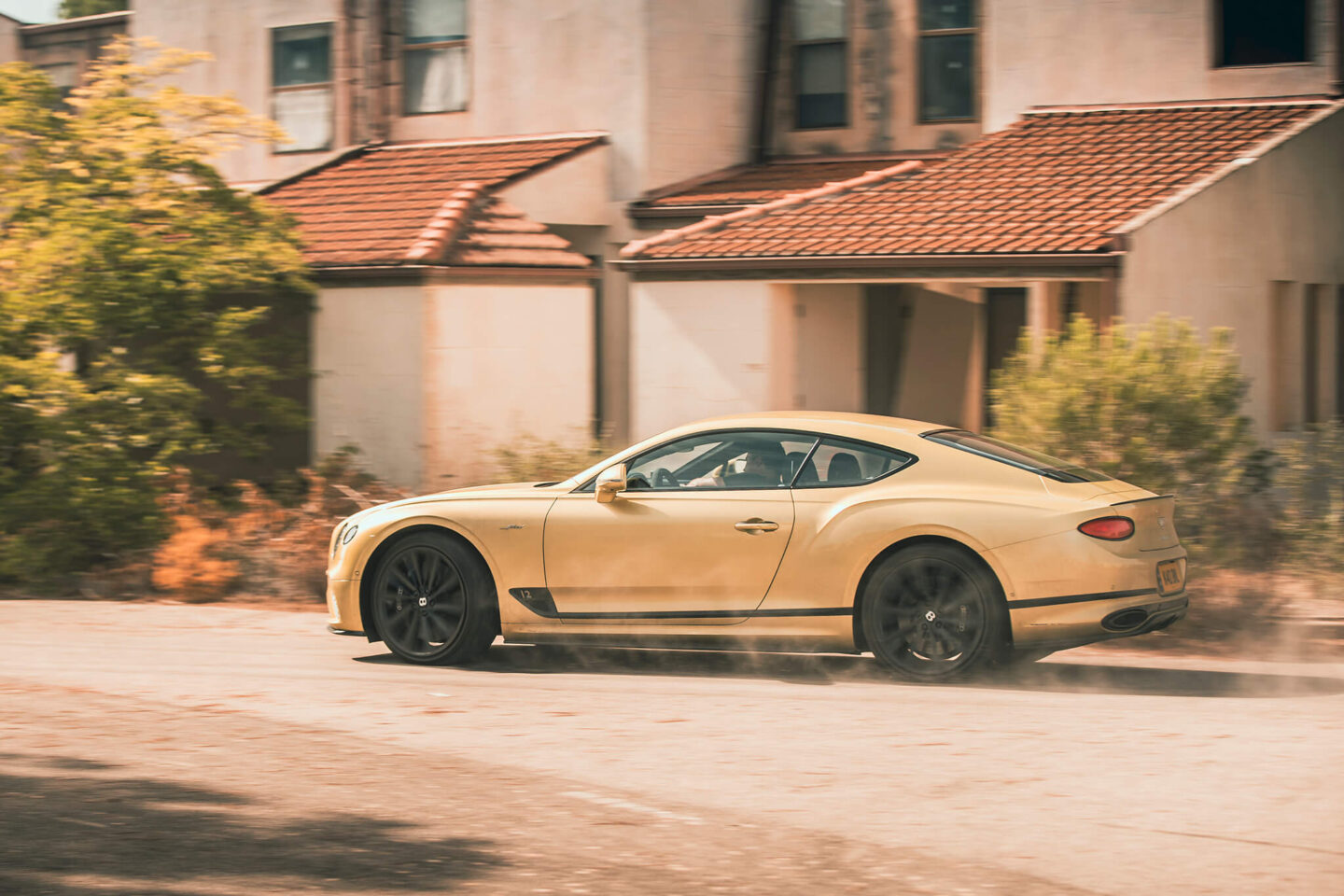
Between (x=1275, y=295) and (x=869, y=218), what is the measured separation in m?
4.18

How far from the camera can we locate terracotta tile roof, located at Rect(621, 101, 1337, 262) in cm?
1488

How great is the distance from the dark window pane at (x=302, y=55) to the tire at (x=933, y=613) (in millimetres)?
15386

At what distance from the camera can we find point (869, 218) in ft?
53.0

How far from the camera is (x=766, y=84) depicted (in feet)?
67.9

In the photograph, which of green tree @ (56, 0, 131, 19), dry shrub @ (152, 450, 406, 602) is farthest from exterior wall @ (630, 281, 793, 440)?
green tree @ (56, 0, 131, 19)

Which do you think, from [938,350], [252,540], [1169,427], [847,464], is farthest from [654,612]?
[938,350]

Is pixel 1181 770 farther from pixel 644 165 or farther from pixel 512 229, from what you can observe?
pixel 644 165

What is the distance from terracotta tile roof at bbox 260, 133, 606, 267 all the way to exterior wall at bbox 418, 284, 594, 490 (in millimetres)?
399

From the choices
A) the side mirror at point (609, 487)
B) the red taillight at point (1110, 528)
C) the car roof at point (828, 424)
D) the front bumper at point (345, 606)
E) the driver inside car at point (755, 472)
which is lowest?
the front bumper at point (345, 606)

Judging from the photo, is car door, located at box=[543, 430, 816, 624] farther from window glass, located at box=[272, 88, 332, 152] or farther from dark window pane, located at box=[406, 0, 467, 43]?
window glass, located at box=[272, 88, 332, 152]

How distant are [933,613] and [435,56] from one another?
1427 cm

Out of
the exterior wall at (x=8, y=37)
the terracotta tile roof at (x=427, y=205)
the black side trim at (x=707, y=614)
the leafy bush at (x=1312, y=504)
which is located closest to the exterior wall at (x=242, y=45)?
the terracotta tile roof at (x=427, y=205)

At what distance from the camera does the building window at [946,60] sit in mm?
19453

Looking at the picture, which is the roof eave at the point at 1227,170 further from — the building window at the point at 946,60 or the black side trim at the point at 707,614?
the black side trim at the point at 707,614
